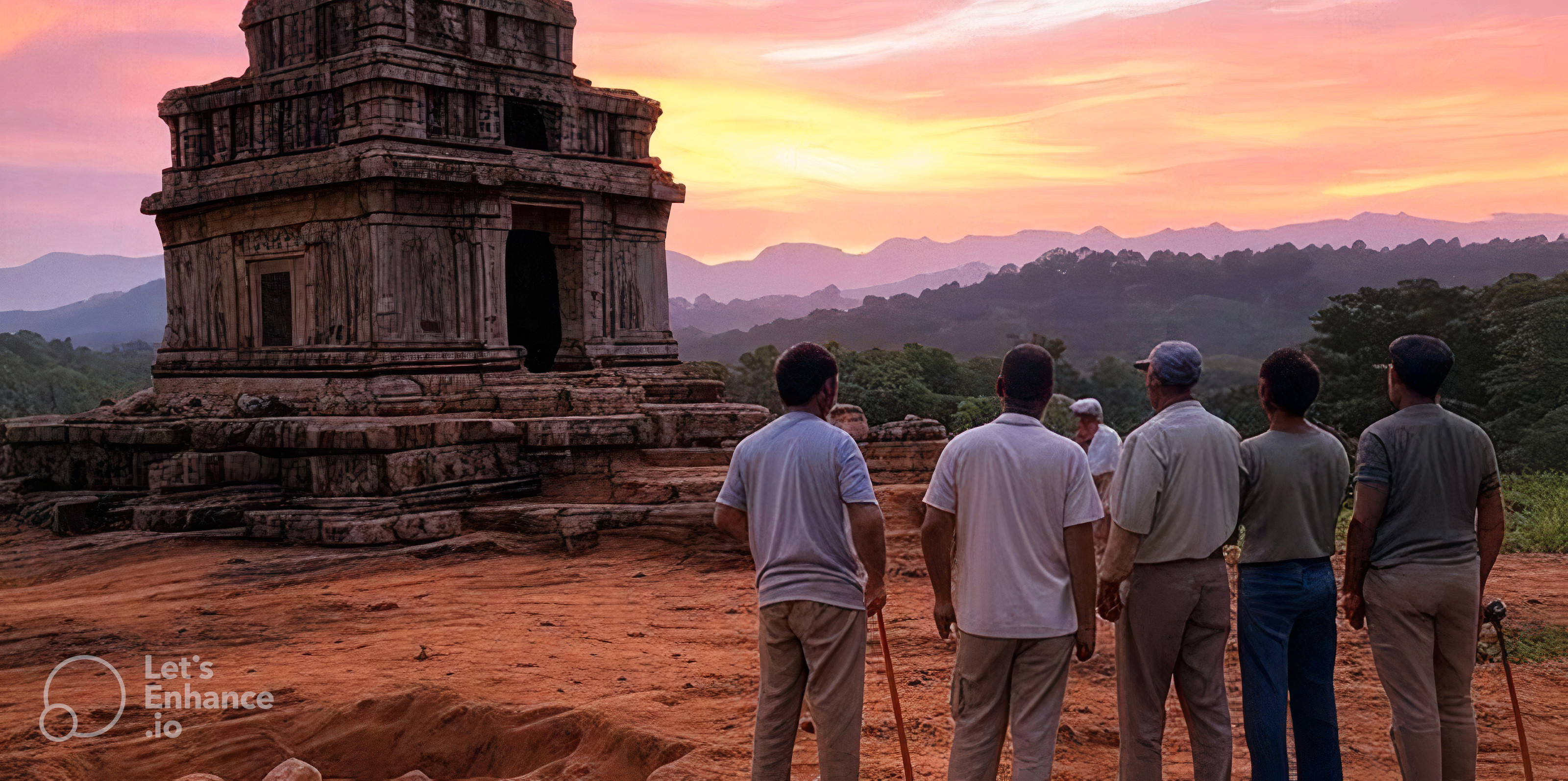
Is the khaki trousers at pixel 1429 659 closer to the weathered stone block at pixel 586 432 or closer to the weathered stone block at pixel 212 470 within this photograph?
the weathered stone block at pixel 586 432

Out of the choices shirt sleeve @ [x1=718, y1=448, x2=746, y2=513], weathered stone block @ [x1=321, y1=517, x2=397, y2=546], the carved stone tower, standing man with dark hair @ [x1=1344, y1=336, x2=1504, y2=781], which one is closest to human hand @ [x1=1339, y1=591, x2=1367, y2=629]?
standing man with dark hair @ [x1=1344, y1=336, x2=1504, y2=781]

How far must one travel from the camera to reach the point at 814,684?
13.5 ft

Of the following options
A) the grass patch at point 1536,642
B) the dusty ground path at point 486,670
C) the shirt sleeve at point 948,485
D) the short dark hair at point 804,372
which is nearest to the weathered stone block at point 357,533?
the dusty ground path at point 486,670

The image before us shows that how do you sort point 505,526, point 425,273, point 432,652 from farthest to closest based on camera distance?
point 425,273 → point 505,526 → point 432,652

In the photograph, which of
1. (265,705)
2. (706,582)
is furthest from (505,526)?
(265,705)

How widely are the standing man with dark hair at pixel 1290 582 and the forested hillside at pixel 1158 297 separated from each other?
3741 inches

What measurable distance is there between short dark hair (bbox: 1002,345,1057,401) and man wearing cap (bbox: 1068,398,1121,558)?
3053 mm

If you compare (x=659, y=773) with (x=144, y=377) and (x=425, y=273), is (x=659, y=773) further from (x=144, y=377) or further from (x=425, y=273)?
(x=144, y=377)

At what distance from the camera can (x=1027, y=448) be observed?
3.93 m

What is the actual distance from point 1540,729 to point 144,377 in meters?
69.6

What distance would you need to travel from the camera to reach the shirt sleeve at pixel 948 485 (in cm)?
405

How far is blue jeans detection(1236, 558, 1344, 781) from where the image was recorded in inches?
166

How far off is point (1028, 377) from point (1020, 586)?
748 mm

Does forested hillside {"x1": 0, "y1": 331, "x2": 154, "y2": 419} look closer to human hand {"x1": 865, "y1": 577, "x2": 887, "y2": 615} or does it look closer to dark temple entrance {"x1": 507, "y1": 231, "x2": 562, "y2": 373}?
dark temple entrance {"x1": 507, "y1": 231, "x2": 562, "y2": 373}
